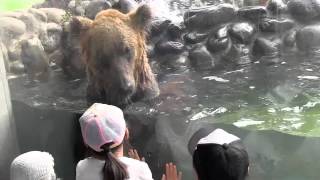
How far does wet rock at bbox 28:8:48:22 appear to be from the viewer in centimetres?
336

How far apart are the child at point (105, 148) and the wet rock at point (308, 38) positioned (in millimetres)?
1283

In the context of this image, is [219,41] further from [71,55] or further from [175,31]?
[71,55]

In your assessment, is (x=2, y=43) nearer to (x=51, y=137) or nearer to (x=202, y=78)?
(x=51, y=137)

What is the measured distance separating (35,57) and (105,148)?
129cm

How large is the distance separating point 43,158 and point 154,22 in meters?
1.18

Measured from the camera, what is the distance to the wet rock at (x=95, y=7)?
128 inches

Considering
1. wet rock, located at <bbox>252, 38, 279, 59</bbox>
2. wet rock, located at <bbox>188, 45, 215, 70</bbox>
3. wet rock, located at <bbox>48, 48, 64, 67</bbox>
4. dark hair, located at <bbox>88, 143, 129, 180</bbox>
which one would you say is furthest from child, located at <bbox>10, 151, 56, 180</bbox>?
wet rock, located at <bbox>252, 38, 279, 59</bbox>

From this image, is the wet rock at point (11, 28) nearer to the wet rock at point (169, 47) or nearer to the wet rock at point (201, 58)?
the wet rock at point (169, 47)

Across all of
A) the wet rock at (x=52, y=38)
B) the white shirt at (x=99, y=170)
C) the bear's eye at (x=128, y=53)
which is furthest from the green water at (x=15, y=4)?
the white shirt at (x=99, y=170)

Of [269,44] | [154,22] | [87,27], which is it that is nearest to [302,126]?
[269,44]

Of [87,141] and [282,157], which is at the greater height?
[87,141]

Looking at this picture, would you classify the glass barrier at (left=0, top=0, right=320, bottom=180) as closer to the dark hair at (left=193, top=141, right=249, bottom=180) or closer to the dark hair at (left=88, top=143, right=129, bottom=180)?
the dark hair at (left=88, top=143, right=129, bottom=180)

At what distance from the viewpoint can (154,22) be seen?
3230mm

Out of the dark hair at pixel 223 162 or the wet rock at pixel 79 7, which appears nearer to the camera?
the dark hair at pixel 223 162
